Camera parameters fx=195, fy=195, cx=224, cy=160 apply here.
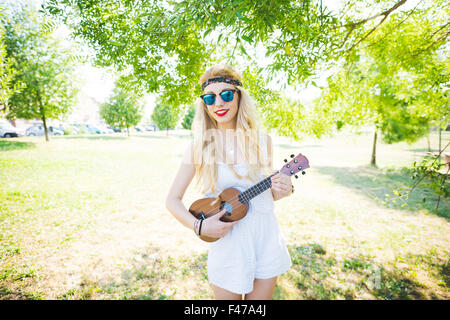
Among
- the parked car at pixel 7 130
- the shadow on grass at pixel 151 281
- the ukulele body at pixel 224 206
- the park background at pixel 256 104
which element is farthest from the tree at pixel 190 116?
the parked car at pixel 7 130

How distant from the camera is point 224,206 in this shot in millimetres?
1894

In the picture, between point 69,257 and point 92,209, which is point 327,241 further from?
point 92,209

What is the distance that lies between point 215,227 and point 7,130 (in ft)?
24.6

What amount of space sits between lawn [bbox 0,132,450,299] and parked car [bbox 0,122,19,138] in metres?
0.31

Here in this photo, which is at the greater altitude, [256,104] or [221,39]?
[221,39]

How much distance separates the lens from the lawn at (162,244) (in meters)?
3.47

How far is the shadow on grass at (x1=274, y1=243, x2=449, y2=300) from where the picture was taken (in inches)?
133

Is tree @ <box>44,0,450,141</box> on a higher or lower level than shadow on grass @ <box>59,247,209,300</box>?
higher

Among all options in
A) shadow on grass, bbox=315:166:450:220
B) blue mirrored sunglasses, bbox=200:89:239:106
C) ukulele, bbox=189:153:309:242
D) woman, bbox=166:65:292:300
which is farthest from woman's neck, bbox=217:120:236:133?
shadow on grass, bbox=315:166:450:220

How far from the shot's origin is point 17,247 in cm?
420

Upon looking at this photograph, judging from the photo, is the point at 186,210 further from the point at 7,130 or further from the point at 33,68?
the point at 33,68

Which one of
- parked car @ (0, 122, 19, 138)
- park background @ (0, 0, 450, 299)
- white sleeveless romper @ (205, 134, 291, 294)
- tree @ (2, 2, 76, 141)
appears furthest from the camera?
parked car @ (0, 122, 19, 138)

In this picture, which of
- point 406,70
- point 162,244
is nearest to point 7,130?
point 162,244

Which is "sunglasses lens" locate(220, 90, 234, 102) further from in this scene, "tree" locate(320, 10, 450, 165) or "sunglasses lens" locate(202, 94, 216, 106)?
"tree" locate(320, 10, 450, 165)
